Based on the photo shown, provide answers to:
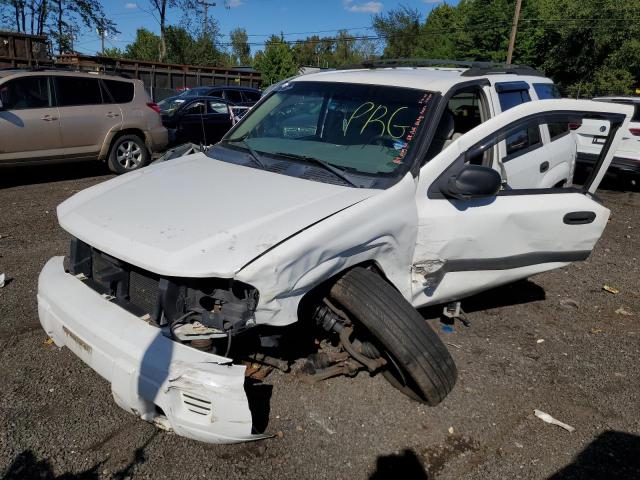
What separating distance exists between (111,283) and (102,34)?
33.0 m

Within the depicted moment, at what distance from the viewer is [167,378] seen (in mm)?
2297

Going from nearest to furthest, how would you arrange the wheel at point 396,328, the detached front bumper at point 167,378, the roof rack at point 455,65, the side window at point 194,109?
the detached front bumper at point 167,378 → the wheel at point 396,328 → the roof rack at point 455,65 → the side window at point 194,109

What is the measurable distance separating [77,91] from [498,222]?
26.0ft

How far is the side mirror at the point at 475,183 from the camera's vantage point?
307 centimetres

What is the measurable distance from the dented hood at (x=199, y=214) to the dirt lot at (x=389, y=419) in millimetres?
995

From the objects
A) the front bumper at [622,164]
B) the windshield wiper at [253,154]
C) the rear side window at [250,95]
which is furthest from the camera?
the rear side window at [250,95]

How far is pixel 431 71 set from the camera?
4.04m

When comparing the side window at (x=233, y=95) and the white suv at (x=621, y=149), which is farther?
the side window at (x=233, y=95)

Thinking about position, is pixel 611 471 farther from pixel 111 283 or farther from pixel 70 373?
pixel 70 373

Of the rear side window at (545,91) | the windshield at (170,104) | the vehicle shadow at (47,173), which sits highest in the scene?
the rear side window at (545,91)

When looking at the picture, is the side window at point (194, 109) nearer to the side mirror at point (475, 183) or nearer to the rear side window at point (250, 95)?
the rear side window at point (250, 95)

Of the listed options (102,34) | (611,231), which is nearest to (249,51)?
(102,34)

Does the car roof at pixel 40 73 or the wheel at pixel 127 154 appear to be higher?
the car roof at pixel 40 73

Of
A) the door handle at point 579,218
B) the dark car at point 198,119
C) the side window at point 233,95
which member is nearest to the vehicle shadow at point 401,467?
the door handle at point 579,218
